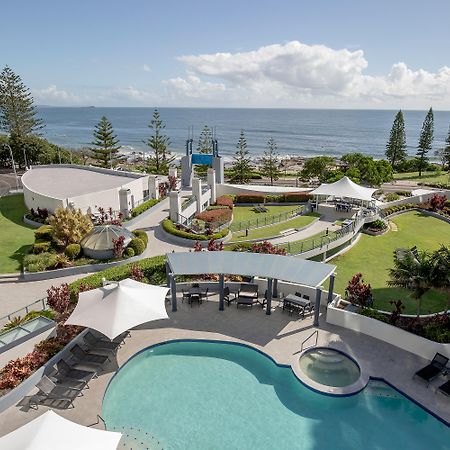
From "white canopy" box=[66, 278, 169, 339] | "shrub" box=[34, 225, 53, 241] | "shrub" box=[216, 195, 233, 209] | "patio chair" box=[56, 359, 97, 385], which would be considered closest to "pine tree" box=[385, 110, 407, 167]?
"shrub" box=[216, 195, 233, 209]

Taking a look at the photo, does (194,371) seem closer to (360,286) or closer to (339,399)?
(339,399)

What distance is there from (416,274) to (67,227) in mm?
20142

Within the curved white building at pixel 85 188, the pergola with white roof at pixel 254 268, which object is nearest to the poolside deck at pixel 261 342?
the pergola with white roof at pixel 254 268

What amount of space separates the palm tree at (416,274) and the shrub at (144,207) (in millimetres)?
20715

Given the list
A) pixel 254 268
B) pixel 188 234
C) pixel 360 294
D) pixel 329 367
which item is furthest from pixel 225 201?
pixel 329 367

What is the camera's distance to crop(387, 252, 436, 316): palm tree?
15961mm

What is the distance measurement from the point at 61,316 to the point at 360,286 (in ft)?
43.6

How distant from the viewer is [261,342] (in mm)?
16156

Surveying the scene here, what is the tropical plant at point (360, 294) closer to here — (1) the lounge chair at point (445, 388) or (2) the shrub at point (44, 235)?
(1) the lounge chair at point (445, 388)

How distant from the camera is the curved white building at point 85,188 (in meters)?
30.0

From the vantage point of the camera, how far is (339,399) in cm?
1344

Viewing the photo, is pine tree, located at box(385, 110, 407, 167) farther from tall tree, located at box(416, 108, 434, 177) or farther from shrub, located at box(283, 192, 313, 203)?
shrub, located at box(283, 192, 313, 203)

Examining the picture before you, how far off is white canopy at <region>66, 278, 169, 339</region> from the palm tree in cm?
1011

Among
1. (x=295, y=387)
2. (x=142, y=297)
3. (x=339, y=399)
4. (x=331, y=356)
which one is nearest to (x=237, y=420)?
(x=295, y=387)
